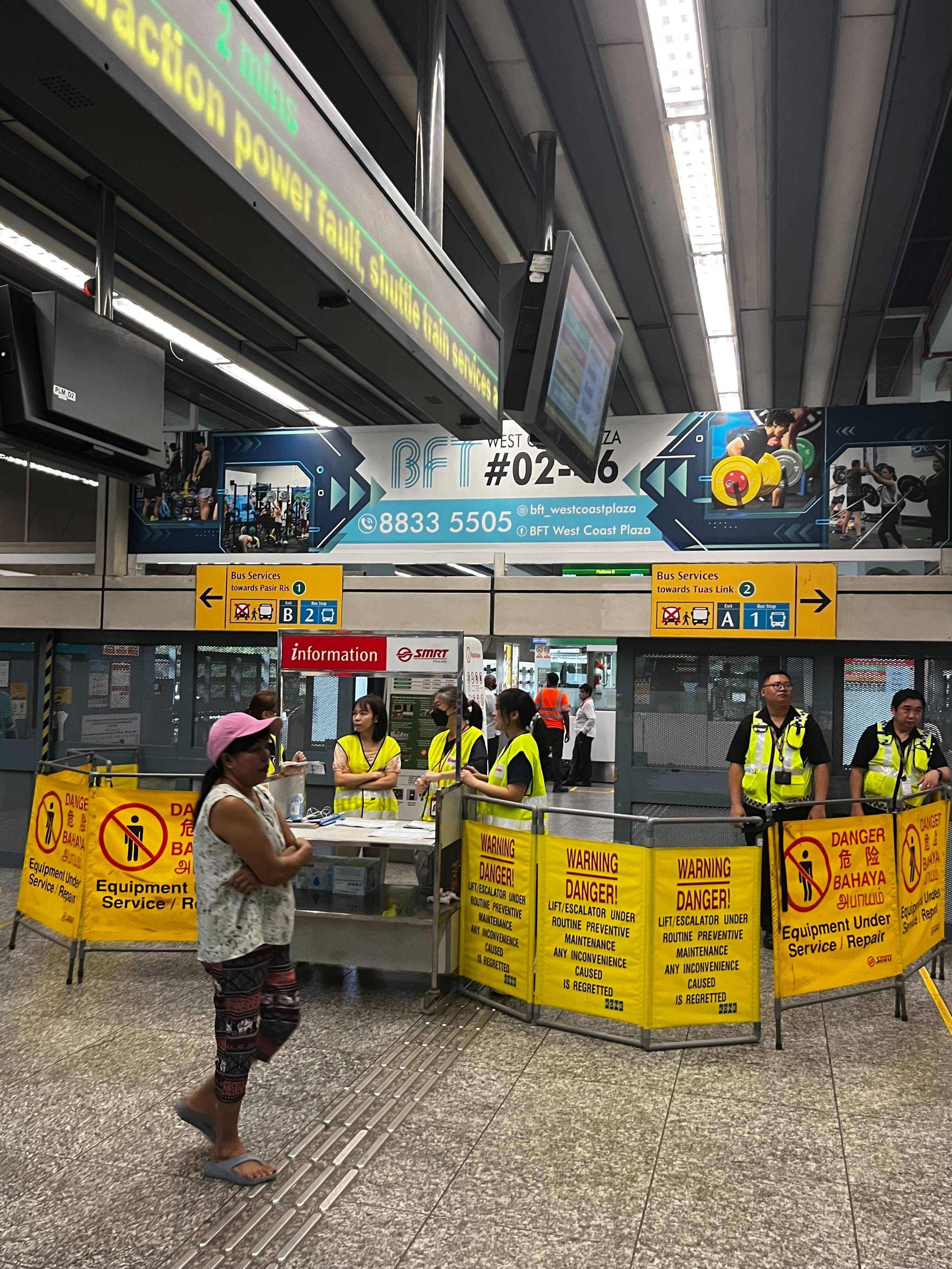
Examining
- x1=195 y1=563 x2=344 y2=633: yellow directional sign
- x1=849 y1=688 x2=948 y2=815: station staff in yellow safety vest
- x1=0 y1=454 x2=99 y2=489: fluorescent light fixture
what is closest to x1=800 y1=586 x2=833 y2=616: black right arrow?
x1=849 y1=688 x2=948 y2=815: station staff in yellow safety vest

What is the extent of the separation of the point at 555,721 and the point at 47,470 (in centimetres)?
795

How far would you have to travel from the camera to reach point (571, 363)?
468 centimetres

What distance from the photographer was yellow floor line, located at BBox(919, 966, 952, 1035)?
5.41 m

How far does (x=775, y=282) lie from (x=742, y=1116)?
5527 millimetres

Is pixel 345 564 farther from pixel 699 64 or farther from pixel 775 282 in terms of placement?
pixel 699 64

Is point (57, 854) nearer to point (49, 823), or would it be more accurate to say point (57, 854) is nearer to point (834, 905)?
point (49, 823)

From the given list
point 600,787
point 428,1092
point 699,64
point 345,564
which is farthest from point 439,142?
point 600,787

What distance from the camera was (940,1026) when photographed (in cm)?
533

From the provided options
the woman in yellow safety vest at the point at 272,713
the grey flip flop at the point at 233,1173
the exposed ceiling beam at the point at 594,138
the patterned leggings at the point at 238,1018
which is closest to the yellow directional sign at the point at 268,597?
the woman in yellow safety vest at the point at 272,713

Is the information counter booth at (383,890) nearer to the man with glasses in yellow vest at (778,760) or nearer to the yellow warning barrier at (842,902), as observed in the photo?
the yellow warning barrier at (842,902)

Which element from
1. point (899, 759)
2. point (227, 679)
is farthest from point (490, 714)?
point (899, 759)

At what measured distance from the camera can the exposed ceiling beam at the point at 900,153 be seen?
4.48 meters

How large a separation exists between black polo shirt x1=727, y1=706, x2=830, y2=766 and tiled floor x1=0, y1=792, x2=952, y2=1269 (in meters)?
1.57

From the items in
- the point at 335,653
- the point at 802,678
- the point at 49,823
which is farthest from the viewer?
the point at 802,678
